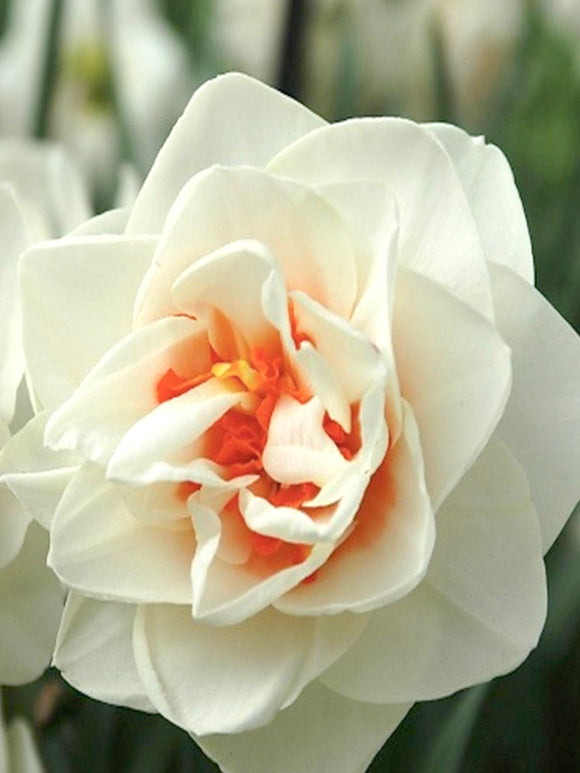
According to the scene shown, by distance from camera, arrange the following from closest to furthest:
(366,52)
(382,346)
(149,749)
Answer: (382,346) < (149,749) < (366,52)

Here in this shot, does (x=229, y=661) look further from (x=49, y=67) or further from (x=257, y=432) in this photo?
(x=49, y=67)

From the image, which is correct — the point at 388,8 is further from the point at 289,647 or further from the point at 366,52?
the point at 289,647

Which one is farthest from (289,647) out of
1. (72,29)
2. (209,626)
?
(72,29)

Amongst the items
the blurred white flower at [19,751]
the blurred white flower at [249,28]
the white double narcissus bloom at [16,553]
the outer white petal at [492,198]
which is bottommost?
the blurred white flower at [249,28]

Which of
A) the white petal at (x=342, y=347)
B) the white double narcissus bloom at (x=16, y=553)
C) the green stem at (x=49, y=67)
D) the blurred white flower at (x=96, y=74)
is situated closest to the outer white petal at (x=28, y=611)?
the white double narcissus bloom at (x=16, y=553)

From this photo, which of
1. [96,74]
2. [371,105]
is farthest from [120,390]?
[96,74]

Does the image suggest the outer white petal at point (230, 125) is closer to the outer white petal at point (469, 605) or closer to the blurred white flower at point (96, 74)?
the outer white petal at point (469, 605)
